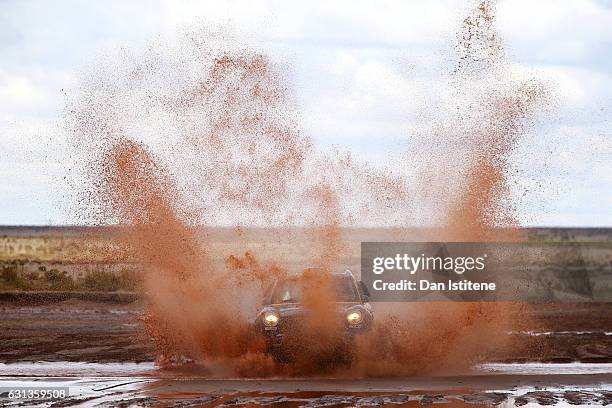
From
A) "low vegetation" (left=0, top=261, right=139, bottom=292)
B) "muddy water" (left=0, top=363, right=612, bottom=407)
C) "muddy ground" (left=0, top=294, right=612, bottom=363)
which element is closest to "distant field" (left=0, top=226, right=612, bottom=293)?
"low vegetation" (left=0, top=261, right=139, bottom=292)

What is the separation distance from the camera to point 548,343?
2375 centimetres

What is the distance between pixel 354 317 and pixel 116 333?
33.2ft

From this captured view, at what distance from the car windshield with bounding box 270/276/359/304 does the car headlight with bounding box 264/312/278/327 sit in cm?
75

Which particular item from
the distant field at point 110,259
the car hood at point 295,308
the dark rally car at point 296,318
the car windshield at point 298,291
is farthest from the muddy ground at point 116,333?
the car hood at point 295,308

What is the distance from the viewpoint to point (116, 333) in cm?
2705

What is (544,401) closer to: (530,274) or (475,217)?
(475,217)

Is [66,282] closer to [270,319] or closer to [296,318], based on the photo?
[270,319]

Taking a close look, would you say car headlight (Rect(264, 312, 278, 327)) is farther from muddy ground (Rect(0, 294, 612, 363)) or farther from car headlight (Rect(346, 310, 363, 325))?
muddy ground (Rect(0, 294, 612, 363))

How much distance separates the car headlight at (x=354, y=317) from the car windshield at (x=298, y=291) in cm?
60

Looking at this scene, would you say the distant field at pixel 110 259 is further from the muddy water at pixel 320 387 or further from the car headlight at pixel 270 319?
the muddy water at pixel 320 387

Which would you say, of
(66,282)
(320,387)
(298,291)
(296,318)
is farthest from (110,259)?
(66,282)

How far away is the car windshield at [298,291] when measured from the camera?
752 inches

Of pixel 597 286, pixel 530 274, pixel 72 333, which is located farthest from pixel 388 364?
pixel 530 274

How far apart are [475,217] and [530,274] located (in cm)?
Result: 2640
